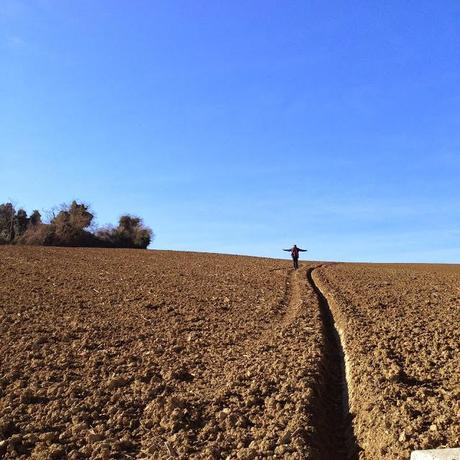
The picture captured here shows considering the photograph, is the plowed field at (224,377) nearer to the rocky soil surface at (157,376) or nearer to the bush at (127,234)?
the rocky soil surface at (157,376)

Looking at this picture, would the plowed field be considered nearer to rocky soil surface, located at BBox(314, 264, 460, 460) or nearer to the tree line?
rocky soil surface, located at BBox(314, 264, 460, 460)

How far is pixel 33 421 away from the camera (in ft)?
23.5

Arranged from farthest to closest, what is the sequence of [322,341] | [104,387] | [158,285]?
[158,285] < [322,341] < [104,387]

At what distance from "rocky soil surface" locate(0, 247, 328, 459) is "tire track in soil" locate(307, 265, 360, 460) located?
158mm

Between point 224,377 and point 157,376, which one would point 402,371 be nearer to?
point 224,377

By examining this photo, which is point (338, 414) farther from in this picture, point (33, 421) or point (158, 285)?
point (158, 285)

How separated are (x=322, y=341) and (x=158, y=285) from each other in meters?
10.5

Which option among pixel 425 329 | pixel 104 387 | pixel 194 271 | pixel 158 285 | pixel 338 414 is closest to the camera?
pixel 338 414

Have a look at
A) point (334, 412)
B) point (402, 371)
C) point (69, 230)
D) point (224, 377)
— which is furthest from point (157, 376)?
point (69, 230)

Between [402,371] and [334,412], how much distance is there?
148 cm

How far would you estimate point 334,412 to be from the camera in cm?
778

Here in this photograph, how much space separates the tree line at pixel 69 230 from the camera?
60.3m

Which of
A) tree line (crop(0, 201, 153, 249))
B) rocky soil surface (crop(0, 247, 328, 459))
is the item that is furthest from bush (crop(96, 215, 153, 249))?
rocky soil surface (crop(0, 247, 328, 459))

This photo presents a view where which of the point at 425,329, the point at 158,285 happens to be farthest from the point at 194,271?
the point at 425,329
